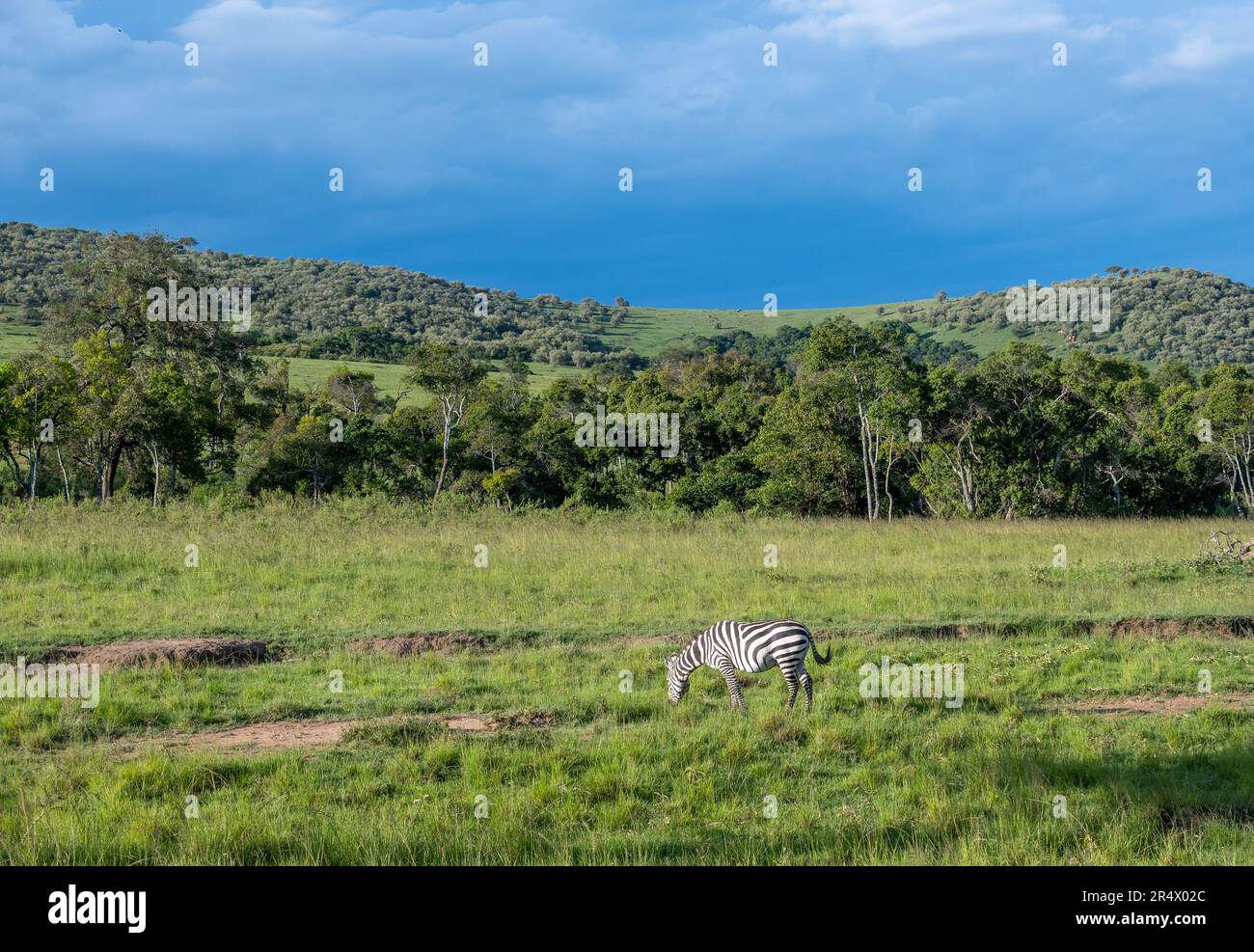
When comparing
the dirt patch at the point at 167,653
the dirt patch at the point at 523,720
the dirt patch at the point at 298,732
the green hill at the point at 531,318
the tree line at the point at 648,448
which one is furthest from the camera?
the green hill at the point at 531,318

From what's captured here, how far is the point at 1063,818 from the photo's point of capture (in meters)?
6.30

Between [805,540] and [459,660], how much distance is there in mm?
13033

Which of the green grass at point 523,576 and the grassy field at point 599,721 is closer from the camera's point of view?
the grassy field at point 599,721

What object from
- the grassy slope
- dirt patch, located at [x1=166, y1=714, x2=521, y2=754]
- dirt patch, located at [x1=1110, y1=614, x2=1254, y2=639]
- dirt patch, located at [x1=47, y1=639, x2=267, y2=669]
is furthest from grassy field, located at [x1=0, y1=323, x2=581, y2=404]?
dirt patch, located at [x1=166, y1=714, x2=521, y2=754]

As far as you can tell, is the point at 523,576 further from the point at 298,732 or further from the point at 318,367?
the point at 318,367

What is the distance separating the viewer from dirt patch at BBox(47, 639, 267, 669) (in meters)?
11.4

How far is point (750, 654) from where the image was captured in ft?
30.4

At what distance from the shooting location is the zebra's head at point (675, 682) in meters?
9.62

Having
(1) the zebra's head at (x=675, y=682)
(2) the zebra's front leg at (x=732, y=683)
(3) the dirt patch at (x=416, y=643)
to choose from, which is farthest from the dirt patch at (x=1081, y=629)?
(3) the dirt patch at (x=416, y=643)

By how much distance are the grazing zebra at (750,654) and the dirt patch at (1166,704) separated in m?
2.62

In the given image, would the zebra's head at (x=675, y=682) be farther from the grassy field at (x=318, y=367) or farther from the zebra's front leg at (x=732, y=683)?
the grassy field at (x=318, y=367)
